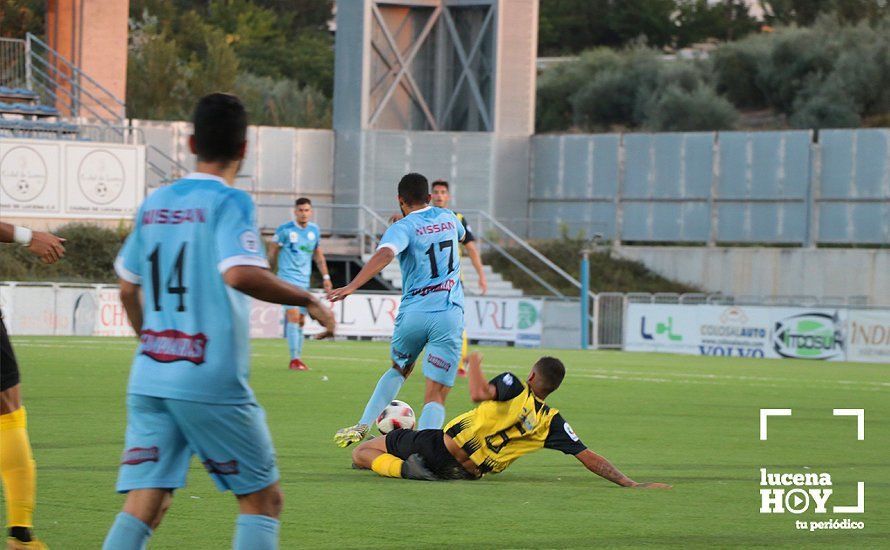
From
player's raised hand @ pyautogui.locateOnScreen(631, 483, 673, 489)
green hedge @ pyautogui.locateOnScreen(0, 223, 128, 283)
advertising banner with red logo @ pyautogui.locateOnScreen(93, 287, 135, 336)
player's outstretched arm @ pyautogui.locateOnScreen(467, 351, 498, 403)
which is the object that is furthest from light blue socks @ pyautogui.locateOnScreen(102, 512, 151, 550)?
green hedge @ pyautogui.locateOnScreen(0, 223, 128, 283)

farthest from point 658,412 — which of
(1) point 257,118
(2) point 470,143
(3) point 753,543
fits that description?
(1) point 257,118

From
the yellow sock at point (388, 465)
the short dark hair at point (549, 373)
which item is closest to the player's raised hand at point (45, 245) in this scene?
the short dark hair at point (549, 373)

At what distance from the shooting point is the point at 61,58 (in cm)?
4275

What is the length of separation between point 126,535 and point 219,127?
1.54m

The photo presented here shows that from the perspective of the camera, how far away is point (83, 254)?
39.7 m

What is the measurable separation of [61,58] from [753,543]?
37.7 meters

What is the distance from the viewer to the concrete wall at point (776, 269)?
42656 mm

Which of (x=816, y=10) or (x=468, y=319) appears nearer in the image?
(x=468, y=319)

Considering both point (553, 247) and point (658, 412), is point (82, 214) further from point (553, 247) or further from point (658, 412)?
point (658, 412)

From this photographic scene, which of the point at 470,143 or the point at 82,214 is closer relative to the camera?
the point at 82,214

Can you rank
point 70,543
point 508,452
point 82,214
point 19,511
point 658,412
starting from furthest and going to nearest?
1. point 82,214
2. point 658,412
3. point 508,452
4. point 70,543
5. point 19,511

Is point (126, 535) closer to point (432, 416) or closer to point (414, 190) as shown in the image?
point (432, 416)

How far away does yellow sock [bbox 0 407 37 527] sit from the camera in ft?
22.7

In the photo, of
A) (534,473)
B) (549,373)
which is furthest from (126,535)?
(534,473)
